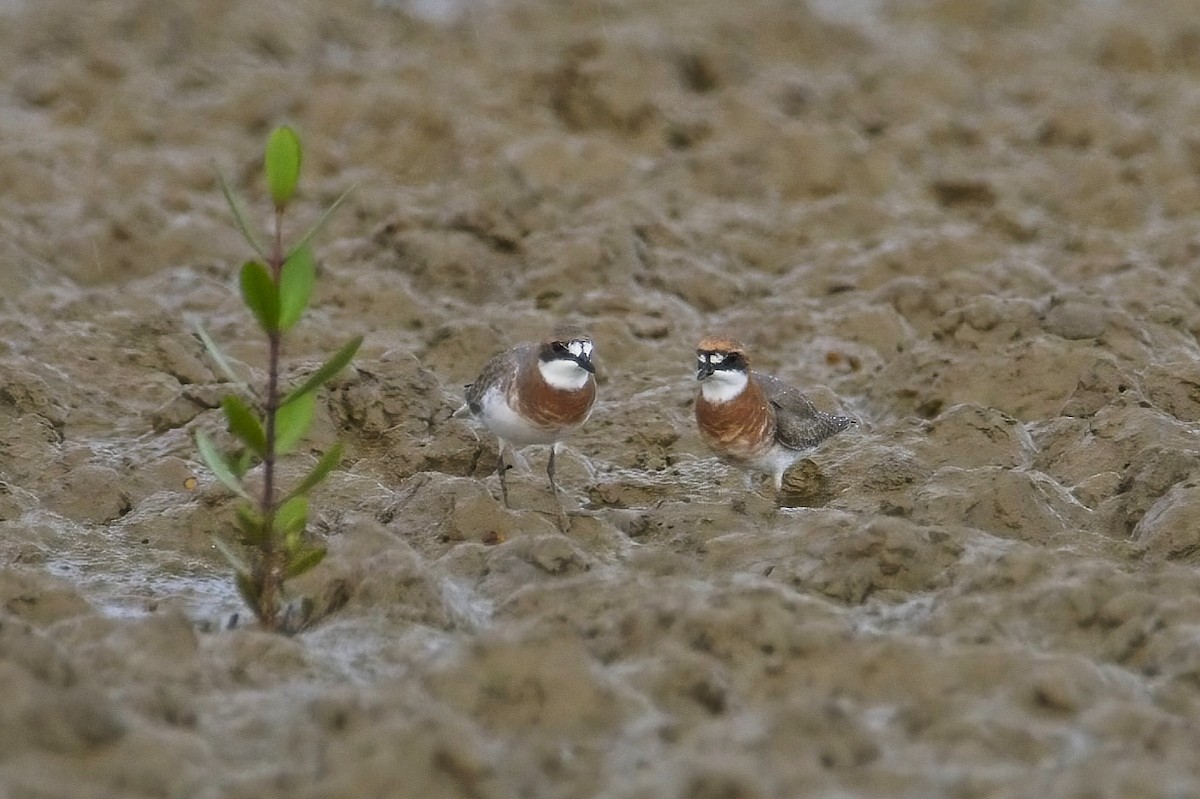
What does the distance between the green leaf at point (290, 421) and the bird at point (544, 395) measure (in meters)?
1.91

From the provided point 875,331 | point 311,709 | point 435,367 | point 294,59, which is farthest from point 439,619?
point 294,59

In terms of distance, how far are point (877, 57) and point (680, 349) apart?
221 inches

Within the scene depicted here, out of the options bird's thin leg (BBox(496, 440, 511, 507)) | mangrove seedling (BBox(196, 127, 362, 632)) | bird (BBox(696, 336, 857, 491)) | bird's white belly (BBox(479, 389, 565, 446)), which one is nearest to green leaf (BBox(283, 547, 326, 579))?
mangrove seedling (BBox(196, 127, 362, 632))

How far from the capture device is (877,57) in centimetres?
1403

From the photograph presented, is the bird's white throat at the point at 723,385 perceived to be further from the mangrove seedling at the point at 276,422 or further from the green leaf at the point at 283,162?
the green leaf at the point at 283,162

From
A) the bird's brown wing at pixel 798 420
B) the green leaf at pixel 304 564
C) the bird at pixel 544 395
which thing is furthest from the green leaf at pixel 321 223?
the bird's brown wing at pixel 798 420

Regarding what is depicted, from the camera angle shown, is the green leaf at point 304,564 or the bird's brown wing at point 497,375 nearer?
the green leaf at point 304,564

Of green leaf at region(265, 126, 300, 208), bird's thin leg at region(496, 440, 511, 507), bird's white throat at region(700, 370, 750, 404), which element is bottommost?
bird's thin leg at region(496, 440, 511, 507)

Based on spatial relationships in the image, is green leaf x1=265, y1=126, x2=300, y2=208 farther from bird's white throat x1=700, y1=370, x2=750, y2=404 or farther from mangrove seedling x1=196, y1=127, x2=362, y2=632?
bird's white throat x1=700, y1=370, x2=750, y2=404

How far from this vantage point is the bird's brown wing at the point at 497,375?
777 centimetres

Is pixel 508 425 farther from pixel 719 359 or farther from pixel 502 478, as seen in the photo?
pixel 719 359

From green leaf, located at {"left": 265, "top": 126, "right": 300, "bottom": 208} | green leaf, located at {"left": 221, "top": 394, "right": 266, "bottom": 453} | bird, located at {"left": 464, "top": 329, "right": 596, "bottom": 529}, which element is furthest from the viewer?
bird, located at {"left": 464, "top": 329, "right": 596, "bottom": 529}

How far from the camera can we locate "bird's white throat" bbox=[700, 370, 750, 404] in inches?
309

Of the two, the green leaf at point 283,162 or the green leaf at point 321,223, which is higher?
the green leaf at point 283,162
